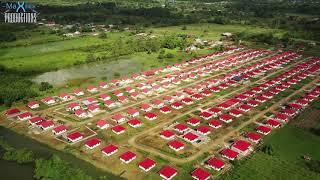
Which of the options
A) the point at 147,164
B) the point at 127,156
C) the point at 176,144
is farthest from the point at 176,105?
the point at 147,164

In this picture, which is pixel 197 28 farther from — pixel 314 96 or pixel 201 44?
pixel 314 96

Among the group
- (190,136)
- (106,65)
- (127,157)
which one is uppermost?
(106,65)

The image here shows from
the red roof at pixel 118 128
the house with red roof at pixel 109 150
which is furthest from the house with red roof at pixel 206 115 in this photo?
the house with red roof at pixel 109 150

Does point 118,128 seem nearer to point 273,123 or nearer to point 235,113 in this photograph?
point 235,113

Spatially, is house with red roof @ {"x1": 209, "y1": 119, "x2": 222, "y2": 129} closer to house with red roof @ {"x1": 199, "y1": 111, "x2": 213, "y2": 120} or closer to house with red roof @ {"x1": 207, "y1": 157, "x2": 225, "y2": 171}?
house with red roof @ {"x1": 199, "y1": 111, "x2": 213, "y2": 120}

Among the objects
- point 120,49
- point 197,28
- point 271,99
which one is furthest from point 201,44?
point 271,99

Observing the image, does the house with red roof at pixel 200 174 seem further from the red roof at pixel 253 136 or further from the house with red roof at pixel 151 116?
the house with red roof at pixel 151 116
